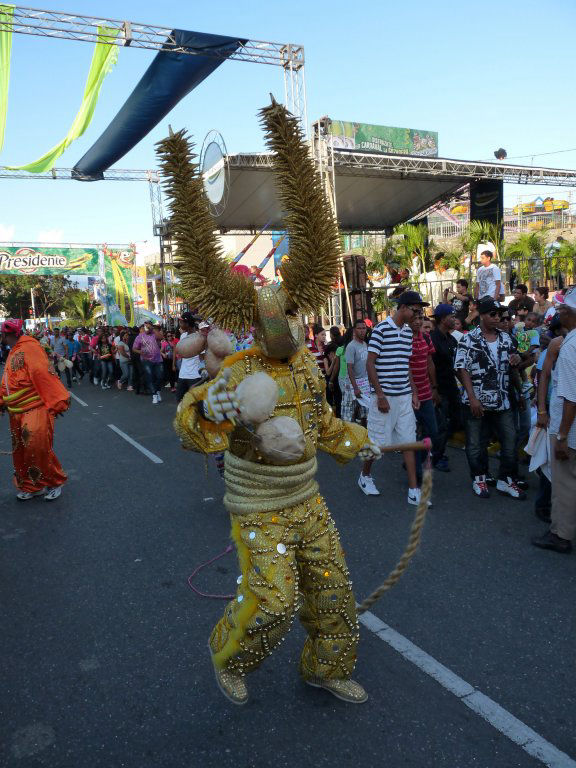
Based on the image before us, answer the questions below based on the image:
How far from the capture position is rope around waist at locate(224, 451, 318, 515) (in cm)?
255

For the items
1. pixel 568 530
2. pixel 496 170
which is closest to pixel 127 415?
pixel 568 530

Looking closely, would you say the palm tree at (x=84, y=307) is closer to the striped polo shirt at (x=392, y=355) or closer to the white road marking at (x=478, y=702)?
the striped polo shirt at (x=392, y=355)

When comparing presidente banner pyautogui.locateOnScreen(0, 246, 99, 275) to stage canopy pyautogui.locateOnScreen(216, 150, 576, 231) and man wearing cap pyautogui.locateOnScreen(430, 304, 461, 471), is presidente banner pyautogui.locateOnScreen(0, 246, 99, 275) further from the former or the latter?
man wearing cap pyautogui.locateOnScreen(430, 304, 461, 471)

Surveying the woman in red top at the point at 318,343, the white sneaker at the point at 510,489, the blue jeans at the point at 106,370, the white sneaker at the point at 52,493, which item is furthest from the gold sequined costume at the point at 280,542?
the blue jeans at the point at 106,370

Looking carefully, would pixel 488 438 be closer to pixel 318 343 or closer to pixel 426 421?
pixel 426 421

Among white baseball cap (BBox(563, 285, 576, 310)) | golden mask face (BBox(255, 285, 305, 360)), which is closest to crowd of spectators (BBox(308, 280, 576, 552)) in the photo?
white baseball cap (BBox(563, 285, 576, 310))

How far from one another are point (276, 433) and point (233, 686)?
1.19 m

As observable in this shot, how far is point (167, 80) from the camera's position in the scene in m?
12.5

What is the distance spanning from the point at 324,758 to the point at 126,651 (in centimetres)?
135

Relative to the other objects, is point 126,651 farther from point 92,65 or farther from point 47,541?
point 92,65

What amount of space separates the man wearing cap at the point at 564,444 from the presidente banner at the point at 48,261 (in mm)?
24830

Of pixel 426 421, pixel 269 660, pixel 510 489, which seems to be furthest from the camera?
pixel 426 421

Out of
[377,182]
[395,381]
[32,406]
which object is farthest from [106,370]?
[395,381]

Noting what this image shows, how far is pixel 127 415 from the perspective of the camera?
12.0m
